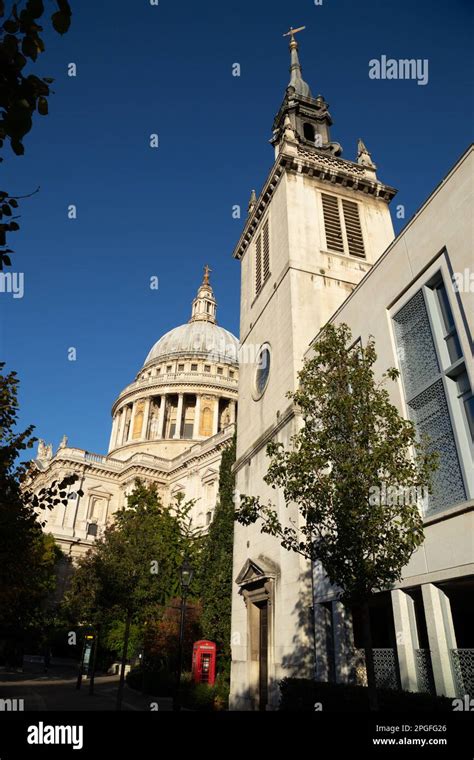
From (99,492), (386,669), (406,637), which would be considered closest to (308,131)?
(406,637)

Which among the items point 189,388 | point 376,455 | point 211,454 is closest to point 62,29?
point 376,455

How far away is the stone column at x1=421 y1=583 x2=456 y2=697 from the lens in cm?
999

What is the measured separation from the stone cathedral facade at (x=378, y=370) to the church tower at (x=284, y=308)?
0.25ft

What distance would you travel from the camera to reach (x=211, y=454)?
52938 mm

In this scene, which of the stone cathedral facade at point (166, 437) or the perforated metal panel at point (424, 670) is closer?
the perforated metal panel at point (424, 670)

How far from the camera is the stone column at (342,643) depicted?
45.8 feet

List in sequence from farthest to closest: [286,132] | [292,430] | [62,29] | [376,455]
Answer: [286,132] → [292,430] → [376,455] → [62,29]

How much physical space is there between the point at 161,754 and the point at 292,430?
1355 cm

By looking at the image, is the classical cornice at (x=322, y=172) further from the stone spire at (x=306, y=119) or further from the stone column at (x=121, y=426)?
the stone column at (x=121, y=426)

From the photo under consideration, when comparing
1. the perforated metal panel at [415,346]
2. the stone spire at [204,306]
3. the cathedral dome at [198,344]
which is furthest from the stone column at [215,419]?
the perforated metal panel at [415,346]

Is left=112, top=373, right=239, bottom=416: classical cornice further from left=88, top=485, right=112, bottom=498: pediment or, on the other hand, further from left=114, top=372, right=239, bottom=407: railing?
left=88, top=485, right=112, bottom=498: pediment

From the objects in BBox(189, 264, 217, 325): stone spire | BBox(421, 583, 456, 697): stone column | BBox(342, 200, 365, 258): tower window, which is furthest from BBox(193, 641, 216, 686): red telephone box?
BBox(189, 264, 217, 325): stone spire

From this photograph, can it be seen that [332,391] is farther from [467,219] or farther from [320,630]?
[320,630]

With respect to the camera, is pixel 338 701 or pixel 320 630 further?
pixel 320 630
